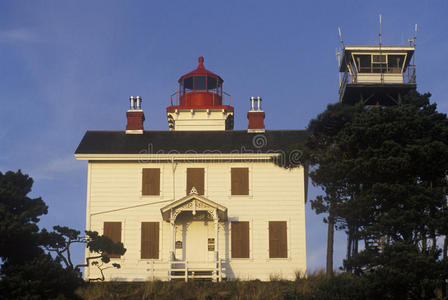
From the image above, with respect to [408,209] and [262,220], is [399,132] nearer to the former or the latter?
[408,209]

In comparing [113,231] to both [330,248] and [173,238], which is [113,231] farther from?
[330,248]

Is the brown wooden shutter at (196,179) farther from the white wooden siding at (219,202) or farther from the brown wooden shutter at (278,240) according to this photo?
the brown wooden shutter at (278,240)

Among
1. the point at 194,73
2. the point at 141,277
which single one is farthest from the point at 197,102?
the point at 141,277

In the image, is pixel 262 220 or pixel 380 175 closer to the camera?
pixel 380 175

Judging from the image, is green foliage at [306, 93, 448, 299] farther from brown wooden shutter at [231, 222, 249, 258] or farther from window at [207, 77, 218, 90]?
window at [207, 77, 218, 90]

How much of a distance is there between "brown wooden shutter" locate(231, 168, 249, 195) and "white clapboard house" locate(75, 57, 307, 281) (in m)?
0.04

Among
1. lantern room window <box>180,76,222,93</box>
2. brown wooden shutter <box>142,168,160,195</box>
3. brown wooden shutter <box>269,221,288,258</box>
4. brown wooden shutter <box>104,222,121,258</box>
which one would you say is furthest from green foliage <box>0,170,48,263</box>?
lantern room window <box>180,76,222,93</box>

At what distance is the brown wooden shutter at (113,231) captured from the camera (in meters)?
27.1

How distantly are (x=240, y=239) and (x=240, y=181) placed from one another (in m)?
2.57

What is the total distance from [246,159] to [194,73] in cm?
973

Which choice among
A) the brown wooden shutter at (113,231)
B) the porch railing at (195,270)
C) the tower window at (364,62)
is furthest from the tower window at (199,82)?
the porch railing at (195,270)

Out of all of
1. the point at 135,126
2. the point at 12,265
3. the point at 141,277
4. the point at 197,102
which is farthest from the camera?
the point at 197,102

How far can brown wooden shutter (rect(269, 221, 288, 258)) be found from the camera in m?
27.0

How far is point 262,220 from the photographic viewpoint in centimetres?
2742
